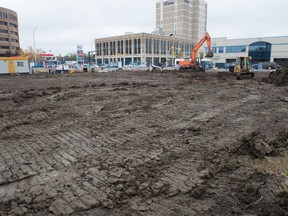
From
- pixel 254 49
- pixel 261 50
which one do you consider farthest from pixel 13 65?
pixel 261 50

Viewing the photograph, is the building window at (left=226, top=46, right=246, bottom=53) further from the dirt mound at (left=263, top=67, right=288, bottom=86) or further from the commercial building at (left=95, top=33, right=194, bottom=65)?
the dirt mound at (left=263, top=67, right=288, bottom=86)

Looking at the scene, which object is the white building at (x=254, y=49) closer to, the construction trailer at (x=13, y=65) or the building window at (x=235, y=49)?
the building window at (x=235, y=49)

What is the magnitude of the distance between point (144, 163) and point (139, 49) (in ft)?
307

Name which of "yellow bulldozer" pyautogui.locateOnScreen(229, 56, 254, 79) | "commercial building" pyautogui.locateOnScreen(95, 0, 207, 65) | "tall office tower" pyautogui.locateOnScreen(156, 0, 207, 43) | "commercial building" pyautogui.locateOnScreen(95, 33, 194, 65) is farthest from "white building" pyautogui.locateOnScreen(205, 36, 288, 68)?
"tall office tower" pyautogui.locateOnScreen(156, 0, 207, 43)

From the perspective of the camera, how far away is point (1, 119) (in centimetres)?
905

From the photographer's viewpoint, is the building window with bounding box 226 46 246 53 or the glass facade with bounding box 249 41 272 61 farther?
the building window with bounding box 226 46 246 53

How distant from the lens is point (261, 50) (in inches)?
2340

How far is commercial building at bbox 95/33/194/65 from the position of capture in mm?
95000

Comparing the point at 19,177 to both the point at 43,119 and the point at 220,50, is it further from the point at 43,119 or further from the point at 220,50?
the point at 220,50

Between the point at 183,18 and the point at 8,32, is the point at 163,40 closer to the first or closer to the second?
the point at 183,18

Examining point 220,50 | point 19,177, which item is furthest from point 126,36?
point 19,177

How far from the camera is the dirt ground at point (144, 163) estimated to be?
12.2 feet

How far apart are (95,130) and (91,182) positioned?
10.8ft

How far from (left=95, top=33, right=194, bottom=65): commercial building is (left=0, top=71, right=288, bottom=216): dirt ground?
8368 cm
